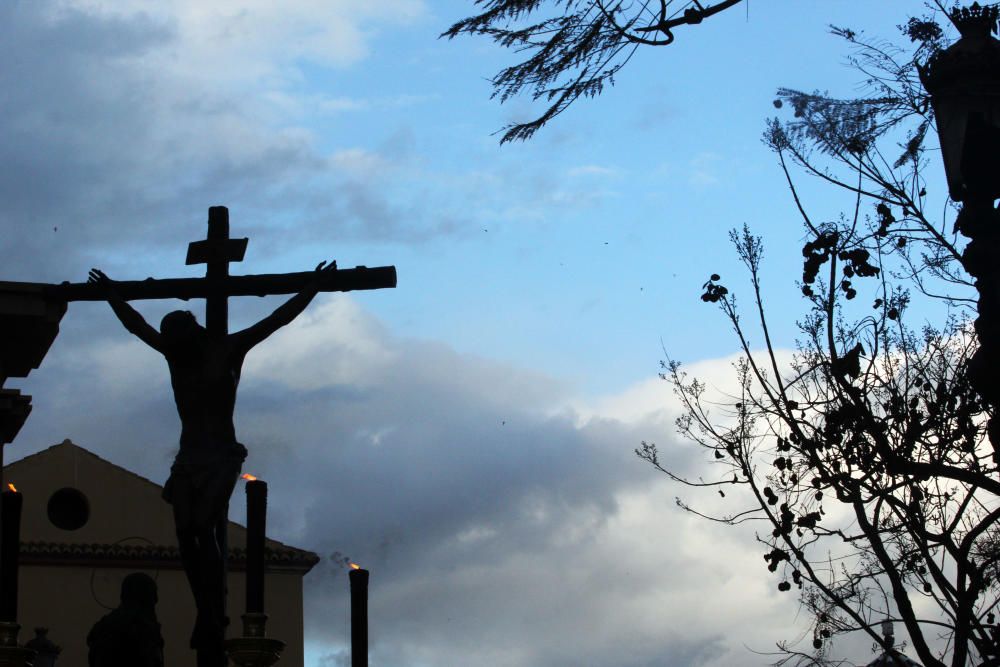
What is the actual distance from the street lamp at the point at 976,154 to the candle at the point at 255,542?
3694 millimetres

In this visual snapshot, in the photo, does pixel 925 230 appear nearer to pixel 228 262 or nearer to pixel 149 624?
pixel 228 262

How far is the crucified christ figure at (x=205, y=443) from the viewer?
7.17 metres

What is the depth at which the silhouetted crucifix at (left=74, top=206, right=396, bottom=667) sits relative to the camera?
23.6ft

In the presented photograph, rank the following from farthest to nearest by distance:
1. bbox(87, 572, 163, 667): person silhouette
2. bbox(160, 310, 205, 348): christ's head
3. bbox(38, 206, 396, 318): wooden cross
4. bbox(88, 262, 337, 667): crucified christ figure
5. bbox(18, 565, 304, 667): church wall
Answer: bbox(18, 565, 304, 667): church wall, bbox(38, 206, 396, 318): wooden cross, bbox(160, 310, 205, 348): christ's head, bbox(88, 262, 337, 667): crucified christ figure, bbox(87, 572, 163, 667): person silhouette

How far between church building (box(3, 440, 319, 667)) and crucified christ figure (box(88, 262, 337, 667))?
28265 millimetres

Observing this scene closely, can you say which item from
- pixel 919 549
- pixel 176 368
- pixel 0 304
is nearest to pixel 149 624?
pixel 176 368

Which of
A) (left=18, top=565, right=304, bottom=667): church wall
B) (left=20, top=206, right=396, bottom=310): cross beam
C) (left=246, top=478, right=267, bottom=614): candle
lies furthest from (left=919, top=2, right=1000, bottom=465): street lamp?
(left=18, top=565, right=304, bottom=667): church wall

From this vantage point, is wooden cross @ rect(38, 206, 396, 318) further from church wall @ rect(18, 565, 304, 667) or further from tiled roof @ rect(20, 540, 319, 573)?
church wall @ rect(18, 565, 304, 667)

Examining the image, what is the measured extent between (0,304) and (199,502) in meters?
7.37

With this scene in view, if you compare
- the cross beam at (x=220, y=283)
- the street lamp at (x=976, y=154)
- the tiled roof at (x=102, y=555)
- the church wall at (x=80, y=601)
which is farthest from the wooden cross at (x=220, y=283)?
the church wall at (x=80, y=601)

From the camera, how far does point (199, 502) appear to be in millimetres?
7211

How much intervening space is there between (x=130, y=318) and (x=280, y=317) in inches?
32.3

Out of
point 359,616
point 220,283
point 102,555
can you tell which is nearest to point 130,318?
point 220,283

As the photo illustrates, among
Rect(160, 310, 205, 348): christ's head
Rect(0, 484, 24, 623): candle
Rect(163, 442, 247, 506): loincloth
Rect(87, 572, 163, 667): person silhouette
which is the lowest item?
Rect(87, 572, 163, 667): person silhouette
